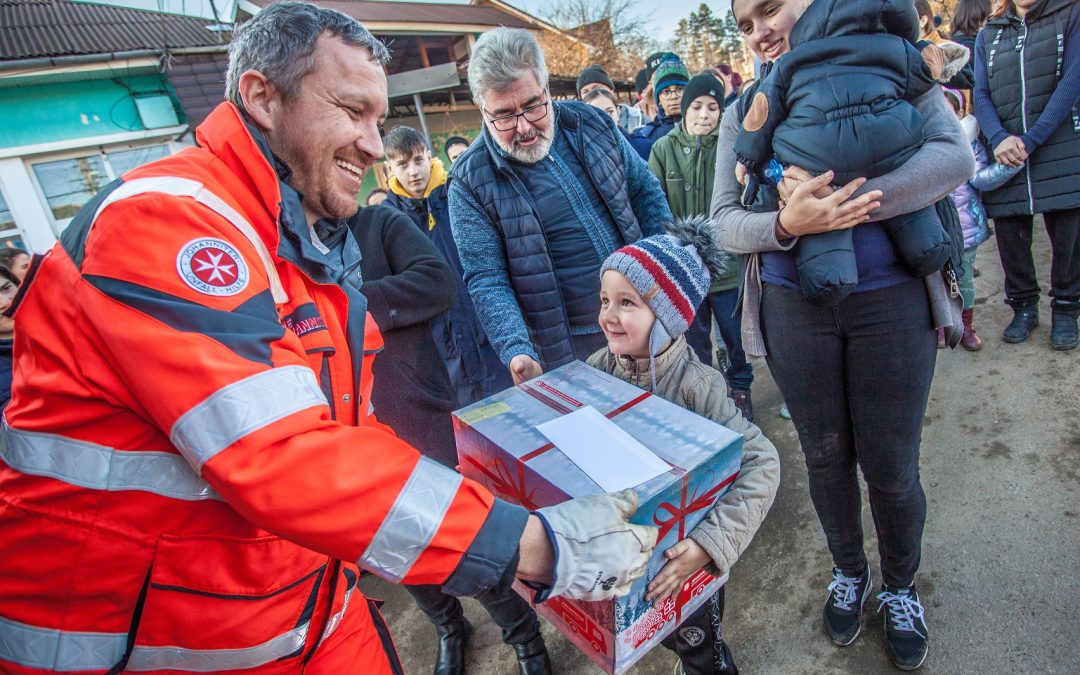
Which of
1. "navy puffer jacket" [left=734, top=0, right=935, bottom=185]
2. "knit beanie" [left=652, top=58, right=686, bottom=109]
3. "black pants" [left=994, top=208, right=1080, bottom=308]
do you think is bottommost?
"black pants" [left=994, top=208, right=1080, bottom=308]

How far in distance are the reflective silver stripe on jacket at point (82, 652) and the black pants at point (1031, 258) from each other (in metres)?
4.37

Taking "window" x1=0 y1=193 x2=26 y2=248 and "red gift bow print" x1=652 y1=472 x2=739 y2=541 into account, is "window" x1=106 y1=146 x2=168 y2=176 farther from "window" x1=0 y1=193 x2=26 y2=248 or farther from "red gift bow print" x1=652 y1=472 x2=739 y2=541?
"red gift bow print" x1=652 y1=472 x2=739 y2=541

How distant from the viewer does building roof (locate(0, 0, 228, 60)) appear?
7828 millimetres

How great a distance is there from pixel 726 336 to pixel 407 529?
124 inches

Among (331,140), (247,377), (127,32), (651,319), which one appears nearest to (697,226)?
(651,319)

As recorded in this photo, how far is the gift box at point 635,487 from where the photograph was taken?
3.65ft

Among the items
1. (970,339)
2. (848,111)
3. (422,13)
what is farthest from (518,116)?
(422,13)

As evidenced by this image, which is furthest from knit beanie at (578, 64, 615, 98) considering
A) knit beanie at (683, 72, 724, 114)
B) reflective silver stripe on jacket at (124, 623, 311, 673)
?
reflective silver stripe on jacket at (124, 623, 311, 673)

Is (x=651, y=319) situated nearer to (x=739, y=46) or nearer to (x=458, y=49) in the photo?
(x=458, y=49)

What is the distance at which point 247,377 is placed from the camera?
0.79 meters

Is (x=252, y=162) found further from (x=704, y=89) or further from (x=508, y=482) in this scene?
(x=704, y=89)

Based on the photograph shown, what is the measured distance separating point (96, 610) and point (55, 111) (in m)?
9.92

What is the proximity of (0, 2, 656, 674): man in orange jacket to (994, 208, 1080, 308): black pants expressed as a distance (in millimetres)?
3688

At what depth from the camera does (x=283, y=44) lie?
1.10 m
